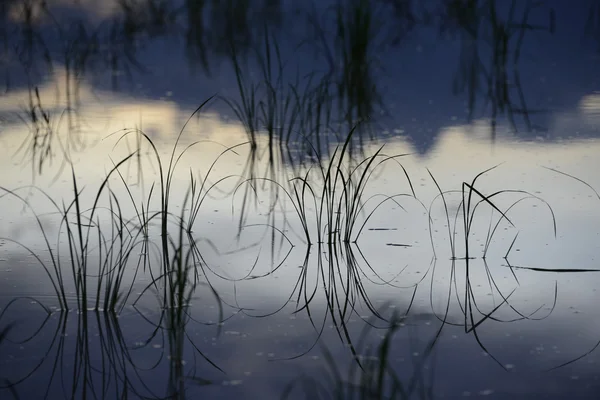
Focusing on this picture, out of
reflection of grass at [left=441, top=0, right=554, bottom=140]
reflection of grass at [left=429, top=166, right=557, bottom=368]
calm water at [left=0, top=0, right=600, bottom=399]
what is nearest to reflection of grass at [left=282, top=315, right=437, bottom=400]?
calm water at [left=0, top=0, right=600, bottom=399]

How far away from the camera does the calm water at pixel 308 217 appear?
1.92 meters

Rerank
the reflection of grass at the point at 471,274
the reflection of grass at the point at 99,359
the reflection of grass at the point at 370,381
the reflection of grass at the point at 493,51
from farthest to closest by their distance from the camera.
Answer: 1. the reflection of grass at the point at 493,51
2. the reflection of grass at the point at 471,274
3. the reflection of grass at the point at 99,359
4. the reflection of grass at the point at 370,381

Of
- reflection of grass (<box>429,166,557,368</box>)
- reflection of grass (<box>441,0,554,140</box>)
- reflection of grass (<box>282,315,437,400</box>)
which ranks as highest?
reflection of grass (<box>441,0,554,140</box>)

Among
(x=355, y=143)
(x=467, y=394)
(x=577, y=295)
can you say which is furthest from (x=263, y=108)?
(x=467, y=394)

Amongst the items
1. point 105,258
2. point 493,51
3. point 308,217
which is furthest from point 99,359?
point 493,51

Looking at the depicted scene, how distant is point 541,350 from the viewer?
1.96 metres

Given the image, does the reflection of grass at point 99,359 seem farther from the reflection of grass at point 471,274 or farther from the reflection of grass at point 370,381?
the reflection of grass at point 471,274

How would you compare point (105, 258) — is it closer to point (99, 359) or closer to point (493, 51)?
point (99, 359)

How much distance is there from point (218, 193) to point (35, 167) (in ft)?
2.45

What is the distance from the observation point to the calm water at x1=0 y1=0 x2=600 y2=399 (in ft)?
6.30

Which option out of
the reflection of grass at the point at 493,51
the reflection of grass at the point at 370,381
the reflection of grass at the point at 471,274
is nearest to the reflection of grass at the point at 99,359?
the reflection of grass at the point at 370,381

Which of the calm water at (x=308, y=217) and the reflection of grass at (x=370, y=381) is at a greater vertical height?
the calm water at (x=308, y=217)

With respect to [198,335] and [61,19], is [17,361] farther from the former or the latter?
[61,19]

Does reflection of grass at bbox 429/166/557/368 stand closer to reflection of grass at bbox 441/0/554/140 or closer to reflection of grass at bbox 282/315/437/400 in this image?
reflection of grass at bbox 282/315/437/400
